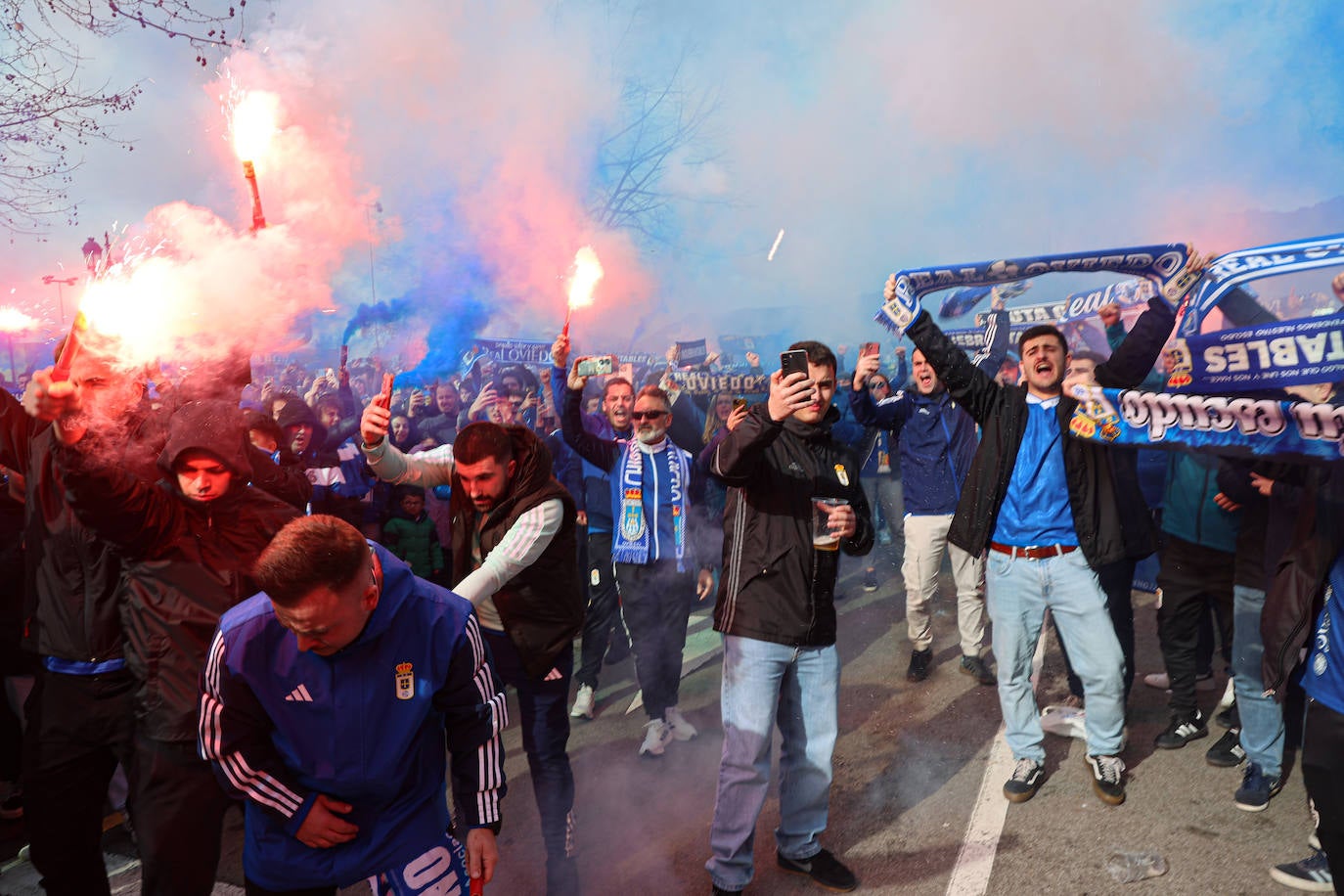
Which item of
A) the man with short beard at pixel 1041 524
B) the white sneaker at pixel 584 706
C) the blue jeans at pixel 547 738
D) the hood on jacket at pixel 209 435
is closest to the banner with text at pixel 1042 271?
the man with short beard at pixel 1041 524

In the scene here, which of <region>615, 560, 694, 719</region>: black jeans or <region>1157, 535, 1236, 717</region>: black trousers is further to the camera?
<region>615, 560, 694, 719</region>: black jeans

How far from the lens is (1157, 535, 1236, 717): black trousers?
452 cm

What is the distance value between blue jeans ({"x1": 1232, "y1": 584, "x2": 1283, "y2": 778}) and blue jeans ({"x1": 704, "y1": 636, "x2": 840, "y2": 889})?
6.79 ft

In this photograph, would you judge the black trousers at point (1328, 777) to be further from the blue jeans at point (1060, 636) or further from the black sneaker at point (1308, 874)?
the blue jeans at point (1060, 636)

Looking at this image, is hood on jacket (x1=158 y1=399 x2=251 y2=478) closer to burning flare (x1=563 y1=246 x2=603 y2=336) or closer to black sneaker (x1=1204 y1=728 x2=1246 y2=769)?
burning flare (x1=563 y1=246 x2=603 y2=336)

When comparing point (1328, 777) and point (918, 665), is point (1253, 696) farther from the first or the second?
point (918, 665)

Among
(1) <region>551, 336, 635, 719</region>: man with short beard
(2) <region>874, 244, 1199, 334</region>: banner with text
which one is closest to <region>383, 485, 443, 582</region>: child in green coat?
(1) <region>551, 336, 635, 719</region>: man with short beard

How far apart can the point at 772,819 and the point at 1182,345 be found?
2.78 m

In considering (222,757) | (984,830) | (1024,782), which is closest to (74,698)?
(222,757)

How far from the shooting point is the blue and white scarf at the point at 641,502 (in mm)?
4797

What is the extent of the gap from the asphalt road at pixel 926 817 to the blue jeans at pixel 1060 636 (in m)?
0.31

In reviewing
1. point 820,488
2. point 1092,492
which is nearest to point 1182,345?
point 1092,492

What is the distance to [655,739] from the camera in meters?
4.62

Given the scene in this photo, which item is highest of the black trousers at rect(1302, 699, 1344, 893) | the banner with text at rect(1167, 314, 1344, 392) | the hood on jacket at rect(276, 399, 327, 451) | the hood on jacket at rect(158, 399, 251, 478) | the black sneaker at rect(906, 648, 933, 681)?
the hood on jacket at rect(276, 399, 327, 451)
